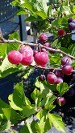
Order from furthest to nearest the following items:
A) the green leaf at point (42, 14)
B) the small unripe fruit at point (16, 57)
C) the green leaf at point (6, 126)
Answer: the green leaf at point (42, 14) < the green leaf at point (6, 126) < the small unripe fruit at point (16, 57)

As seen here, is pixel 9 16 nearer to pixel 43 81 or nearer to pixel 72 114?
pixel 72 114

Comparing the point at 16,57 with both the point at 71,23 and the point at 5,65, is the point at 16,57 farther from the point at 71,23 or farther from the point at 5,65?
the point at 71,23

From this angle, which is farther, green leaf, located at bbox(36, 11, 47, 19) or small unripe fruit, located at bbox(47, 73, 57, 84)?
green leaf, located at bbox(36, 11, 47, 19)

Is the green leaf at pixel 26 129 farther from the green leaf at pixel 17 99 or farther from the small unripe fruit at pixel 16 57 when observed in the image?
the small unripe fruit at pixel 16 57

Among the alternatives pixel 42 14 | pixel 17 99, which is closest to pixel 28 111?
pixel 17 99

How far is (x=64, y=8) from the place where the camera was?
3.26 feet

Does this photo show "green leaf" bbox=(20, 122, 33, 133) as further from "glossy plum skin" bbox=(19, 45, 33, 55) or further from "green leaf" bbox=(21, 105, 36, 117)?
"glossy plum skin" bbox=(19, 45, 33, 55)

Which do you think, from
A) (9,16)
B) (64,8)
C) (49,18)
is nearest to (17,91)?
(49,18)

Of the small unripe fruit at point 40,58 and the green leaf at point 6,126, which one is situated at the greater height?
the small unripe fruit at point 40,58

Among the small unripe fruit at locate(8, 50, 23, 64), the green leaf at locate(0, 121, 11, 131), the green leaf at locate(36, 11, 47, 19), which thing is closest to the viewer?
the small unripe fruit at locate(8, 50, 23, 64)

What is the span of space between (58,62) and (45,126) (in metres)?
0.16

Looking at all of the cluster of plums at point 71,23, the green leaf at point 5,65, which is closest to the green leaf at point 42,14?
the cluster of plums at point 71,23

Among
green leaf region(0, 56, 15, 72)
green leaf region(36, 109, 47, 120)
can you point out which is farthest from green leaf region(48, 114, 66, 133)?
green leaf region(0, 56, 15, 72)

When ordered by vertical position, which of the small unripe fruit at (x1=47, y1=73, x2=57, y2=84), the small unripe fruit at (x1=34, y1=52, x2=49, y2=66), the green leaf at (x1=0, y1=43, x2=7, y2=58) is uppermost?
the green leaf at (x1=0, y1=43, x2=7, y2=58)
